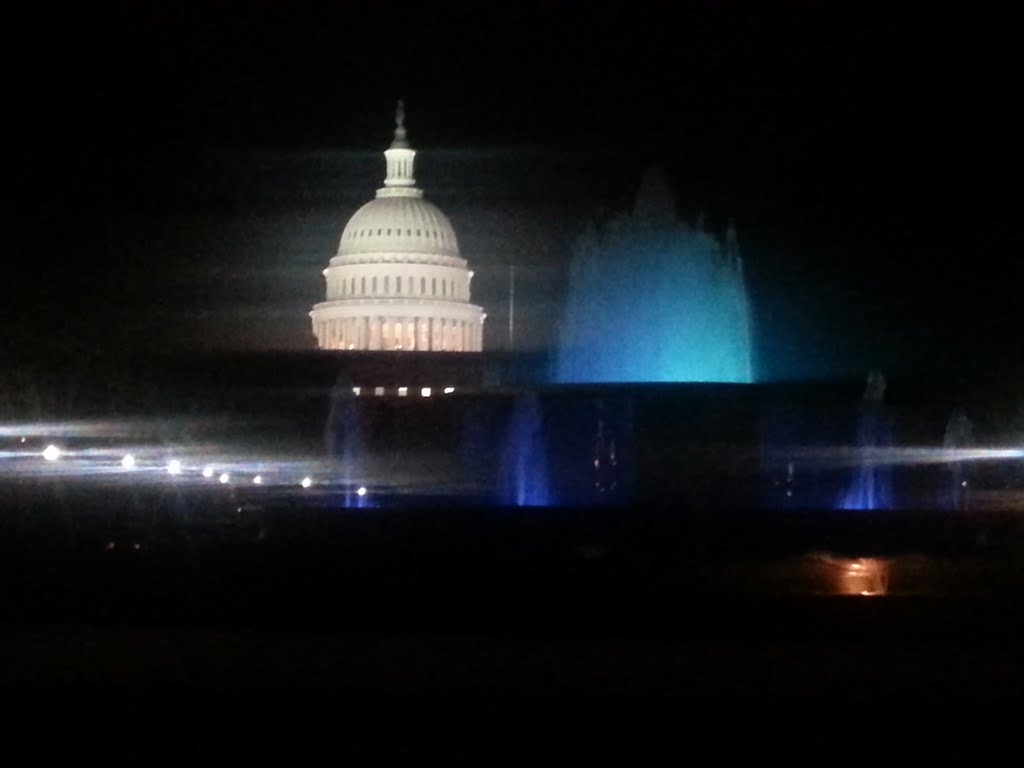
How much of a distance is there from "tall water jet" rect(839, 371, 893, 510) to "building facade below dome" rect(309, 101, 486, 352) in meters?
37.2

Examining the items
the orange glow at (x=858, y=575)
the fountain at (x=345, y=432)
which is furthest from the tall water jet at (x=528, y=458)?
the orange glow at (x=858, y=575)

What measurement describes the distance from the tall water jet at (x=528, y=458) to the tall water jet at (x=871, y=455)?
438 cm

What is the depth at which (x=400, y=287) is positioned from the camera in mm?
62656

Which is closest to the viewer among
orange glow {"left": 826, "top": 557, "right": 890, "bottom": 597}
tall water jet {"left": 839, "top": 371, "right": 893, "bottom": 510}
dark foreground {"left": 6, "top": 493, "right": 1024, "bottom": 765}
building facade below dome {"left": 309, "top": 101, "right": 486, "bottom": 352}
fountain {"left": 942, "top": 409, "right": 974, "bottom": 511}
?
dark foreground {"left": 6, "top": 493, "right": 1024, "bottom": 765}

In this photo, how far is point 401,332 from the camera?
206ft

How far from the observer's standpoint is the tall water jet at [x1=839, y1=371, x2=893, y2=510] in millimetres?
19797

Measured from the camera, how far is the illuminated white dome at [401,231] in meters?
62.6

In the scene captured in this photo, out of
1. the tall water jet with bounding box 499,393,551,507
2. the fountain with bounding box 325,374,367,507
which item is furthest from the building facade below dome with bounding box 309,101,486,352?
the tall water jet with bounding box 499,393,551,507

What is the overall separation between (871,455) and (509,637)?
15664 mm

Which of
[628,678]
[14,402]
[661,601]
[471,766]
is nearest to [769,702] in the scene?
[628,678]

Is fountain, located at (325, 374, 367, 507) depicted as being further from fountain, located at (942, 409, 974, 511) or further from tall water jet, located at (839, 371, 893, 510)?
fountain, located at (942, 409, 974, 511)

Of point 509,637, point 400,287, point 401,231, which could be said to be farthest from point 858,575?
point 401,231

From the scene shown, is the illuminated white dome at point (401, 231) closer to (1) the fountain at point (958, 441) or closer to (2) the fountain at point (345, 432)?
(2) the fountain at point (345, 432)

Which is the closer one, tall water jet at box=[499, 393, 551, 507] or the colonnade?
tall water jet at box=[499, 393, 551, 507]
